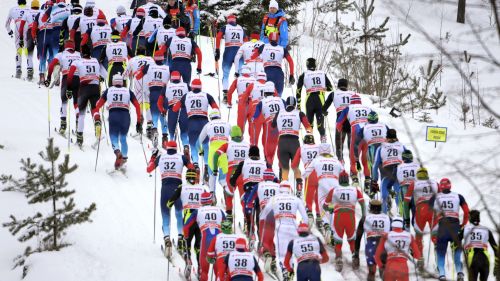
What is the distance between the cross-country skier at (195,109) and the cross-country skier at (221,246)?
5880mm

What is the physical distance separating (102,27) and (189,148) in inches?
229

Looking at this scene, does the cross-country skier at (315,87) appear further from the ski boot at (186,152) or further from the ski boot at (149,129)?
the ski boot at (149,129)

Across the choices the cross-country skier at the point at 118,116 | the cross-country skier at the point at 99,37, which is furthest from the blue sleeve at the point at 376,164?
the cross-country skier at the point at 99,37

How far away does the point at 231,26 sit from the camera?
25266 mm

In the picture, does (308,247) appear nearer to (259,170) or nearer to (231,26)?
(259,170)

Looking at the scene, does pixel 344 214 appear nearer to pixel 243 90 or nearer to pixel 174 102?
pixel 174 102

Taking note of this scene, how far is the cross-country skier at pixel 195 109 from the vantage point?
20.2m

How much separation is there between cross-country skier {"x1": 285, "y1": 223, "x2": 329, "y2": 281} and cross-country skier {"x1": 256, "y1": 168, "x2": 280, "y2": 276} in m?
1.16

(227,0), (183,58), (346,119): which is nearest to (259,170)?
(346,119)

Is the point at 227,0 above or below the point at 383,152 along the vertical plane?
above

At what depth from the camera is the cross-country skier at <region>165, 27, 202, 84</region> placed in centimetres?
2331

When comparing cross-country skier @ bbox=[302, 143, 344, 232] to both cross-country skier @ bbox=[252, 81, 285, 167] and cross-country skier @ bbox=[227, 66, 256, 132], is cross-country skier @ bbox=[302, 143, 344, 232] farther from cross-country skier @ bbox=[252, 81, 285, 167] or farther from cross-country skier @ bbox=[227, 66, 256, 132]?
cross-country skier @ bbox=[227, 66, 256, 132]

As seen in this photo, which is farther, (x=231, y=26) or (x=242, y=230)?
(x=231, y=26)

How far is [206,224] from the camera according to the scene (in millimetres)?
15234
